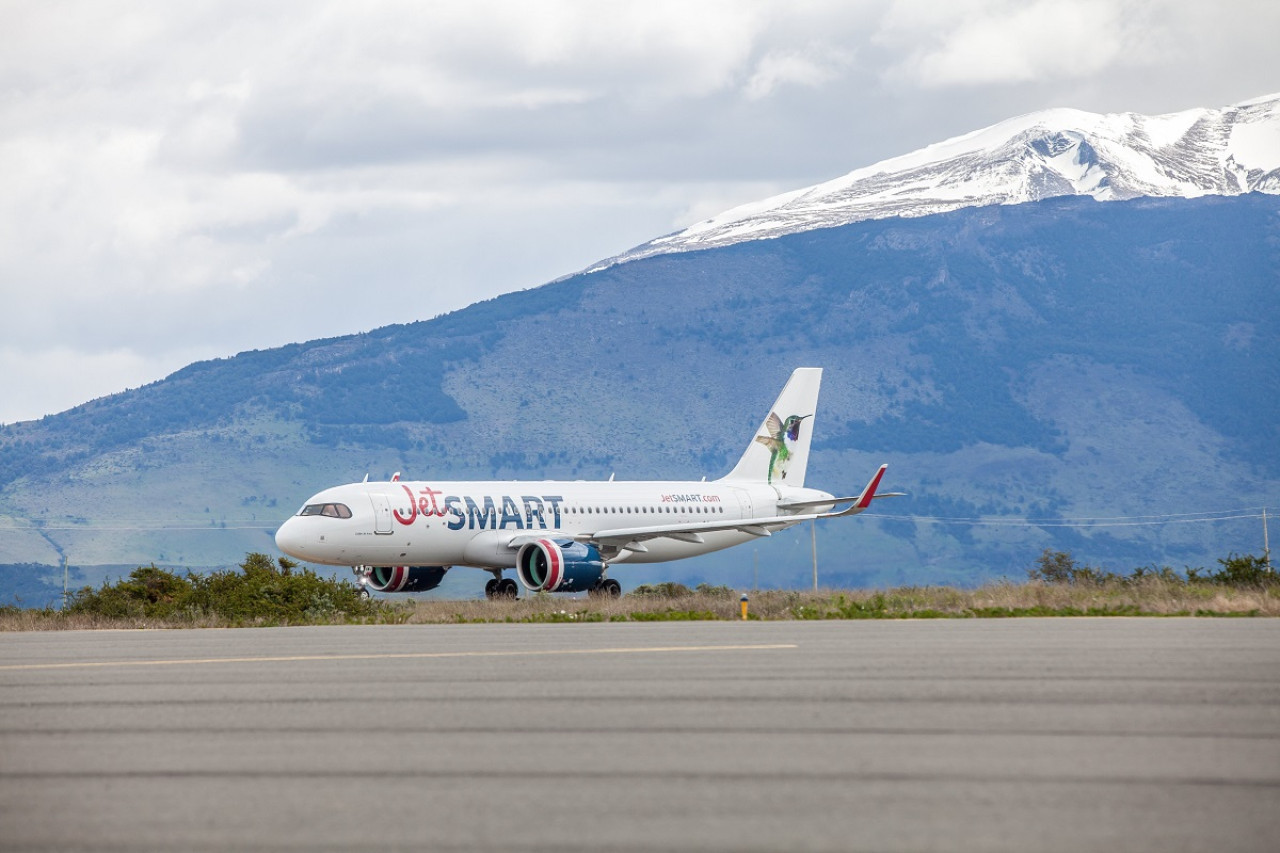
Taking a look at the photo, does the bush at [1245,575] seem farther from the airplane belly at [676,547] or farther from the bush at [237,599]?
the bush at [237,599]

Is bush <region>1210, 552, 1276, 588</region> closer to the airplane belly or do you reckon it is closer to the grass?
the grass

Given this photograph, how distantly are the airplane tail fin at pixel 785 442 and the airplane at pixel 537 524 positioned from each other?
0.07 m

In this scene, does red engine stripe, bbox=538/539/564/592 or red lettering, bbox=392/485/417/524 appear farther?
red engine stripe, bbox=538/539/564/592

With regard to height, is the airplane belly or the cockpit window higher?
the cockpit window

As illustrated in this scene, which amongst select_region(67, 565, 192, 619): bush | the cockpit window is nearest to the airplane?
the cockpit window

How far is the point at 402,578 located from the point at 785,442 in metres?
15.6

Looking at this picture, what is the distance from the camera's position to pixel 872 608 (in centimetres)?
2727

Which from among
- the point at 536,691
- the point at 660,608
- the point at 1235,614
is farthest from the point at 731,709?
the point at 660,608

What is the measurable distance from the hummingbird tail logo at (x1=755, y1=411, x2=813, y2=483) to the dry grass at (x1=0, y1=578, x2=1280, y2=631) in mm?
23303

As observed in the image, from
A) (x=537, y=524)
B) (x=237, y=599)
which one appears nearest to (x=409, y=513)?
(x=537, y=524)

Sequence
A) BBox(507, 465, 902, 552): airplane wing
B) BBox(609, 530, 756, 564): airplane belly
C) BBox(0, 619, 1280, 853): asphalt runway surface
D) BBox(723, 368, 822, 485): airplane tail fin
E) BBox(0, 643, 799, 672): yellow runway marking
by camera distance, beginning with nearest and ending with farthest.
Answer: BBox(0, 619, 1280, 853): asphalt runway surface < BBox(0, 643, 799, 672): yellow runway marking < BBox(507, 465, 902, 552): airplane wing < BBox(609, 530, 756, 564): airplane belly < BBox(723, 368, 822, 485): airplane tail fin

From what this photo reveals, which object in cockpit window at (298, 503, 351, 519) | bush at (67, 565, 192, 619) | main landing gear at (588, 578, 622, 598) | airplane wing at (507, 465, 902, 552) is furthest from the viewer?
airplane wing at (507, 465, 902, 552)

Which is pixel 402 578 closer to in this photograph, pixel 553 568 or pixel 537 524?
pixel 537 524

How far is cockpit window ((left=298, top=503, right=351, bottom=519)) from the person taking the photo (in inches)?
1686
